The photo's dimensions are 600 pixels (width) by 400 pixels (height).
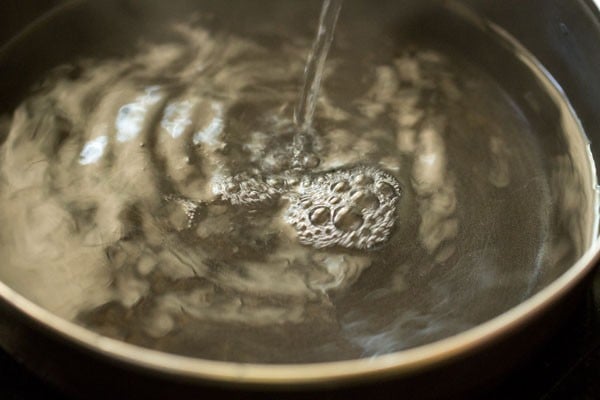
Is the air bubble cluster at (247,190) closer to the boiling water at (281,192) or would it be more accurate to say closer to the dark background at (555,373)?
the boiling water at (281,192)

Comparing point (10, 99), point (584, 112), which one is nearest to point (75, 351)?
point (10, 99)

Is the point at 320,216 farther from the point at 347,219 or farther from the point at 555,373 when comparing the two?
the point at 555,373

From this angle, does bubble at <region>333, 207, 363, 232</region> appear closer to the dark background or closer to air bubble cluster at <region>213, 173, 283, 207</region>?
air bubble cluster at <region>213, 173, 283, 207</region>

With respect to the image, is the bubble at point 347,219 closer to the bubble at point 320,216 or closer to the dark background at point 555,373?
the bubble at point 320,216

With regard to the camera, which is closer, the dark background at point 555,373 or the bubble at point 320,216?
the dark background at point 555,373

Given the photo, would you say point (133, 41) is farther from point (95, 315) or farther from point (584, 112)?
point (584, 112)

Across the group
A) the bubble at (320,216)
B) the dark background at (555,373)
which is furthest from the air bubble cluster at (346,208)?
the dark background at (555,373)
